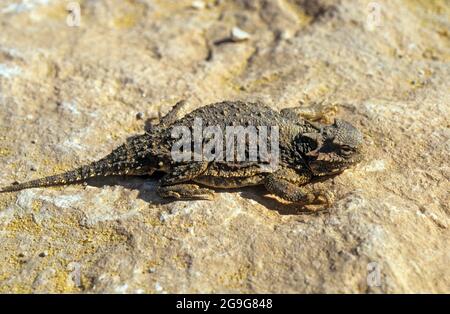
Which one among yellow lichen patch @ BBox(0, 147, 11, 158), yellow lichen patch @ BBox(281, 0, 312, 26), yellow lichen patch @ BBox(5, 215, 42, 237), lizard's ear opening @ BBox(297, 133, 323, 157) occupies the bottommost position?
yellow lichen patch @ BBox(5, 215, 42, 237)

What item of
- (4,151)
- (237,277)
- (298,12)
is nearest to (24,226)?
(4,151)

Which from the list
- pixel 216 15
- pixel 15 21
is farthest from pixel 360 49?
pixel 15 21

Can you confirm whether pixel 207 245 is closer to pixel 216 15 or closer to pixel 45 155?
pixel 45 155

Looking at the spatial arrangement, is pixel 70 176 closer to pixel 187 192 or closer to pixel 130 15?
pixel 187 192

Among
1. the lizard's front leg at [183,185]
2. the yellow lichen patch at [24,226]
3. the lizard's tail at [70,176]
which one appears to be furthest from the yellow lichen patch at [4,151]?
the lizard's front leg at [183,185]

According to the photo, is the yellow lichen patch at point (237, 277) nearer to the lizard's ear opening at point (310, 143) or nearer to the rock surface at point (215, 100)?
the rock surface at point (215, 100)

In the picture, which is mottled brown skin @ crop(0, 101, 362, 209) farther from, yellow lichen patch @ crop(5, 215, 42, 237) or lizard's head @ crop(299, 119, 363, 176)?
yellow lichen patch @ crop(5, 215, 42, 237)

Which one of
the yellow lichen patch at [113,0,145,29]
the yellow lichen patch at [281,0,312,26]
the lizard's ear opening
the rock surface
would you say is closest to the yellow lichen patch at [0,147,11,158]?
the rock surface
